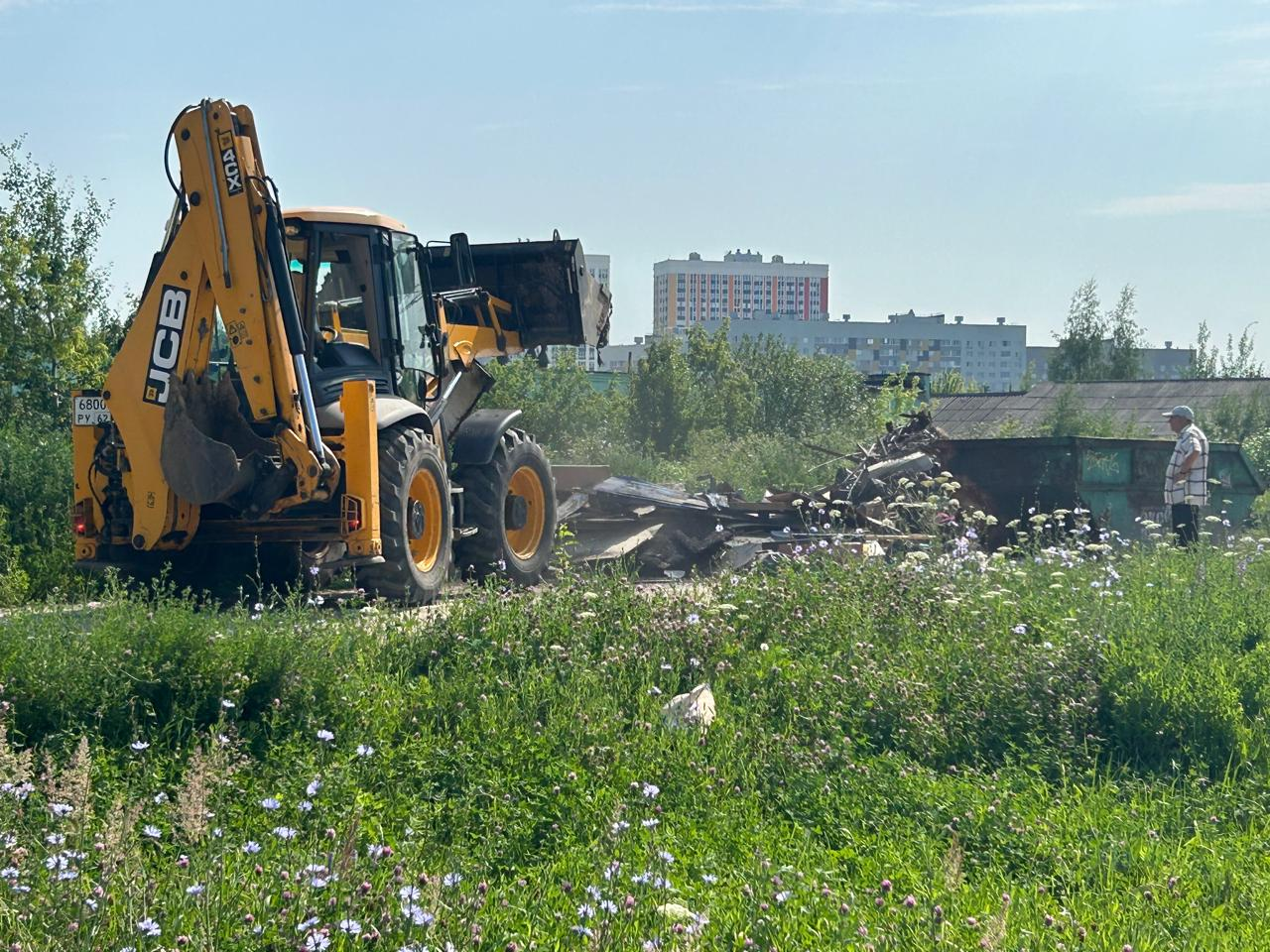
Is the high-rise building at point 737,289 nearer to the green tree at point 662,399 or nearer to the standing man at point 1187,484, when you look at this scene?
the green tree at point 662,399

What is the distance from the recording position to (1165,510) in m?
14.7

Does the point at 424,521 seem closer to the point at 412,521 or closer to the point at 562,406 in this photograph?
the point at 412,521

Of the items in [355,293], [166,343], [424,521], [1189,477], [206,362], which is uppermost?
[355,293]

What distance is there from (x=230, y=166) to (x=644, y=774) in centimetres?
547

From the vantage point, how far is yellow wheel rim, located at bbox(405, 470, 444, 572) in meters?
10.1

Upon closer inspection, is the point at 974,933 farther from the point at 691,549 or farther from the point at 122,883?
the point at 691,549

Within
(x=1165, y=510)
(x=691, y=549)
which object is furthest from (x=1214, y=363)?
(x=691, y=549)

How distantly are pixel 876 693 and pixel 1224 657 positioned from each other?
1999 millimetres

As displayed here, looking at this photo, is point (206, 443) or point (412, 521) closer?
point (206, 443)

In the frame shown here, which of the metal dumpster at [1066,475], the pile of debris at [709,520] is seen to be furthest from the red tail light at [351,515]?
the metal dumpster at [1066,475]

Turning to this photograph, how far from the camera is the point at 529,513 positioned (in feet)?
40.5

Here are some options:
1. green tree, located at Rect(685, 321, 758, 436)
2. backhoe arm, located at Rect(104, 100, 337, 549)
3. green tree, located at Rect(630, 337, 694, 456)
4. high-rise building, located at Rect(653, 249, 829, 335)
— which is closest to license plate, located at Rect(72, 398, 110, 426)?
backhoe arm, located at Rect(104, 100, 337, 549)

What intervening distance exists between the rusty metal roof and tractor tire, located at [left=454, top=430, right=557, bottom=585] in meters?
23.4

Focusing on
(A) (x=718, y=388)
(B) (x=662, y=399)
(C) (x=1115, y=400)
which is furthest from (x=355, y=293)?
(C) (x=1115, y=400)
